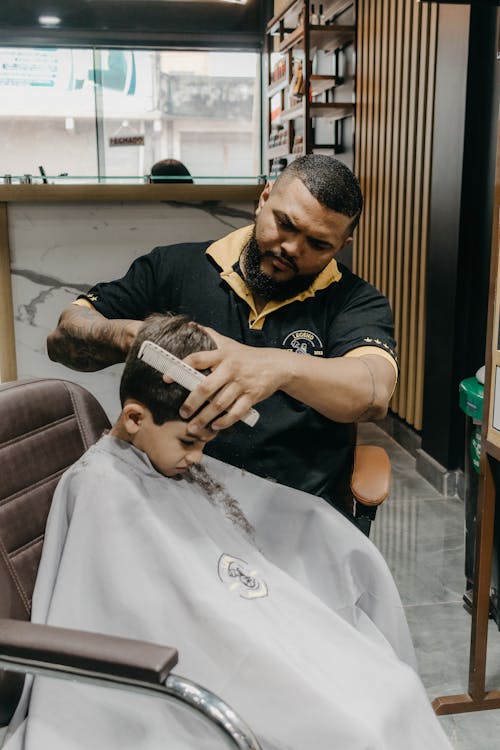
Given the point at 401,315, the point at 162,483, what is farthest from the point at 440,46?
the point at 162,483

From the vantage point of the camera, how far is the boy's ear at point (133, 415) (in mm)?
1376

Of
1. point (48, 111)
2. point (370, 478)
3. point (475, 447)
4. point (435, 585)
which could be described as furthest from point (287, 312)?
point (48, 111)

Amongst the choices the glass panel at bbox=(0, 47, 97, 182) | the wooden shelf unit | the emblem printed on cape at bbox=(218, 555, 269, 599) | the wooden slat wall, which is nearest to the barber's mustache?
the emblem printed on cape at bbox=(218, 555, 269, 599)

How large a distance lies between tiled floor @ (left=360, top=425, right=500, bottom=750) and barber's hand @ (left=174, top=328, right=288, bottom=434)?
124cm

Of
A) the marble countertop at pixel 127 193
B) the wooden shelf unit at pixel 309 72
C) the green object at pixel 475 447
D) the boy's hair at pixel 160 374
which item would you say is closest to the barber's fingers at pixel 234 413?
the boy's hair at pixel 160 374

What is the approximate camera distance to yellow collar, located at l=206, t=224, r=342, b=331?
1.83m

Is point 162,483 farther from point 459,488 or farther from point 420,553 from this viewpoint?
point 459,488

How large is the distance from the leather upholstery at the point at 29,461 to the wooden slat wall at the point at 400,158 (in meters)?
2.71

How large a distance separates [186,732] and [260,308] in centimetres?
98

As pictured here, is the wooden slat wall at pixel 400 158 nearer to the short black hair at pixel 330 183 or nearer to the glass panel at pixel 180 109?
the short black hair at pixel 330 183

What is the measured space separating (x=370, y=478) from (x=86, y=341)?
0.72 meters

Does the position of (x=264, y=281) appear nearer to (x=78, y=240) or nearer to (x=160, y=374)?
(x=160, y=374)

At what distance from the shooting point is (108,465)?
138cm

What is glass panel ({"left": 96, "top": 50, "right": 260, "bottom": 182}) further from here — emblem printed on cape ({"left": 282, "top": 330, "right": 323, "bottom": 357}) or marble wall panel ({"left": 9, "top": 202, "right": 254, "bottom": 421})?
emblem printed on cape ({"left": 282, "top": 330, "right": 323, "bottom": 357})
